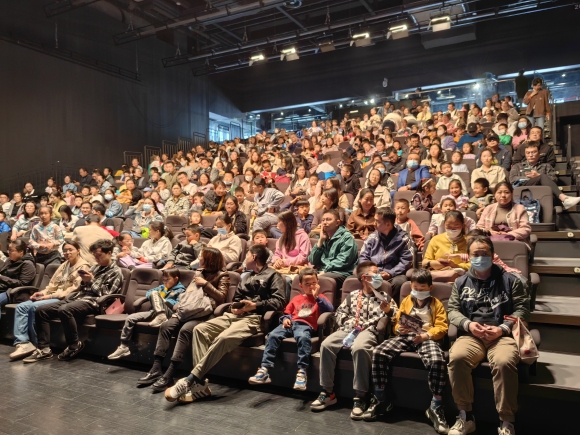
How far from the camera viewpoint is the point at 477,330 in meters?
2.63

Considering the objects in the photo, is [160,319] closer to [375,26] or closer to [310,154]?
[310,154]

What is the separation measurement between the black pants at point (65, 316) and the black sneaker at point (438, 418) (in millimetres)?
3225

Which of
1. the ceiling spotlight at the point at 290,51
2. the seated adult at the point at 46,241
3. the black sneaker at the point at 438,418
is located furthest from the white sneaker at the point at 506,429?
the ceiling spotlight at the point at 290,51

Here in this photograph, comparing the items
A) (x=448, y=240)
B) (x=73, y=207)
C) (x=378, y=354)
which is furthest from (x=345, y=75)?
(x=378, y=354)

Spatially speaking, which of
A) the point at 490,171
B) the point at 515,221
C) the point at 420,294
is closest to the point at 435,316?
the point at 420,294

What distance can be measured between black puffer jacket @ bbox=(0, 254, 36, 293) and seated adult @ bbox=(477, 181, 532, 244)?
4.97m

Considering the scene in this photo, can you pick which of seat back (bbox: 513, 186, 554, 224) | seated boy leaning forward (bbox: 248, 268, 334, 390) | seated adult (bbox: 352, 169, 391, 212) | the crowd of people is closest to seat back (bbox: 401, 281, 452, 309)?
the crowd of people

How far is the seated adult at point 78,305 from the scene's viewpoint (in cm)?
414

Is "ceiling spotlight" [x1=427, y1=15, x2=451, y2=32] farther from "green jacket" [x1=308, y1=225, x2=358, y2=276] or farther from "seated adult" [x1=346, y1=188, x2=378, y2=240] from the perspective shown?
"green jacket" [x1=308, y1=225, x2=358, y2=276]

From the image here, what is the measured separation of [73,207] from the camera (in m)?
9.14

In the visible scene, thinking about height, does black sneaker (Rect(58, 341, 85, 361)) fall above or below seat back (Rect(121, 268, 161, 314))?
below

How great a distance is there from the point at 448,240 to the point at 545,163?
2.87 m

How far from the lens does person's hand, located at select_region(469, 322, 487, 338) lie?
262 cm

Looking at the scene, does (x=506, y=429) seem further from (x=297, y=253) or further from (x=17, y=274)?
(x=17, y=274)
